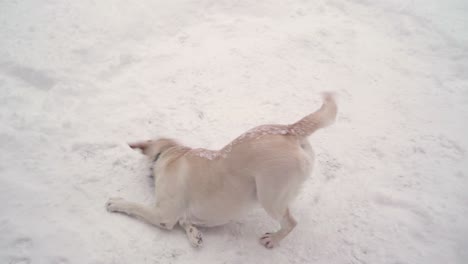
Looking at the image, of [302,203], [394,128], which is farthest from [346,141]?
[302,203]

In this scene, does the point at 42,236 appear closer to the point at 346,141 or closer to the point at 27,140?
the point at 27,140

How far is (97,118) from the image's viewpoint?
411 centimetres

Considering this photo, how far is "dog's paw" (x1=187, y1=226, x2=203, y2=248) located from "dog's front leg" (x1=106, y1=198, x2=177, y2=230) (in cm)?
15

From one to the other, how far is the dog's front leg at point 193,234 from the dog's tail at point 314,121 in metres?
1.06

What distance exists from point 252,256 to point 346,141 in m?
1.66

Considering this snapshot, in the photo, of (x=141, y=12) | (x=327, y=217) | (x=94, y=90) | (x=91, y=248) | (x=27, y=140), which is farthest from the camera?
(x=141, y=12)

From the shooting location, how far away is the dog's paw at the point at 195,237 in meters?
3.13

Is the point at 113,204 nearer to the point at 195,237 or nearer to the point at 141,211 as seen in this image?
the point at 141,211

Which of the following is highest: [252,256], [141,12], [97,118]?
[141,12]

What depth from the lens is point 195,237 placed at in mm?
3162

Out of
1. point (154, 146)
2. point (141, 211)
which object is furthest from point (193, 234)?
point (154, 146)

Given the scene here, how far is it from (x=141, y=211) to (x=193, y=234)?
45cm

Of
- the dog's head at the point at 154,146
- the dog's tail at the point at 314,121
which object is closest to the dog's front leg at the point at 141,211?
the dog's head at the point at 154,146

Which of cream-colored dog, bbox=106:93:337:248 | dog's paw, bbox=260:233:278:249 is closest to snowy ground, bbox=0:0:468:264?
dog's paw, bbox=260:233:278:249
